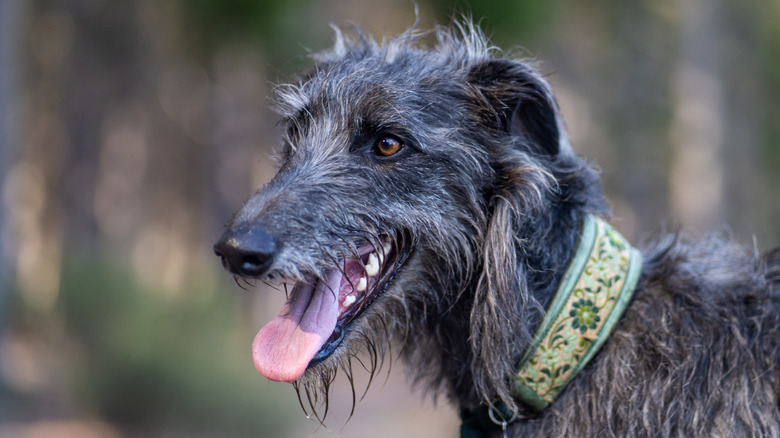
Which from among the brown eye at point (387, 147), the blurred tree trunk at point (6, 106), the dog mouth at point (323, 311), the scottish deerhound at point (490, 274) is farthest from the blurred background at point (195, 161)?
the brown eye at point (387, 147)

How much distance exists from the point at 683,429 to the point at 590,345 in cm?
46

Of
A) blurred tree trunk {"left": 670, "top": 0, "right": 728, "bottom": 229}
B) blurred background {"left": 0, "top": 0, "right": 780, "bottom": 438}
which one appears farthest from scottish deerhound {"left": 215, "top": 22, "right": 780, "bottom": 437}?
blurred tree trunk {"left": 670, "top": 0, "right": 728, "bottom": 229}

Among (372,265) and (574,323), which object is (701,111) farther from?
(372,265)

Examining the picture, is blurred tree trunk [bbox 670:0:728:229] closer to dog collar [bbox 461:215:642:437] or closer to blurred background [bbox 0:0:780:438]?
blurred background [bbox 0:0:780:438]

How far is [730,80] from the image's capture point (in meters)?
20.1

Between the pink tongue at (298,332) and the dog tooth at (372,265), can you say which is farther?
the dog tooth at (372,265)

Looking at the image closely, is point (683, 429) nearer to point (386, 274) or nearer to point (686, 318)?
point (686, 318)

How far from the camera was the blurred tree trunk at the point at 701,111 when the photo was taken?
1719cm

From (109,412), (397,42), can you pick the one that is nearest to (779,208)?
(109,412)

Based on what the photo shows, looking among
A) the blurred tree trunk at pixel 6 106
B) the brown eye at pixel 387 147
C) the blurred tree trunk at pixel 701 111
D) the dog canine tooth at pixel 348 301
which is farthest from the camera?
the blurred tree trunk at pixel 701 111

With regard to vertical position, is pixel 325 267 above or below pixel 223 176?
below

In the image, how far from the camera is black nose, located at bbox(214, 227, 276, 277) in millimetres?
2869

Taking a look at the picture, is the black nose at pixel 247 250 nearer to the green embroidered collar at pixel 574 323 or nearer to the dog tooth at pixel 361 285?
the dog tooth at pixel 361 285

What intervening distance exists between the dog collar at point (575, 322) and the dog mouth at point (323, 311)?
2.20 feet
